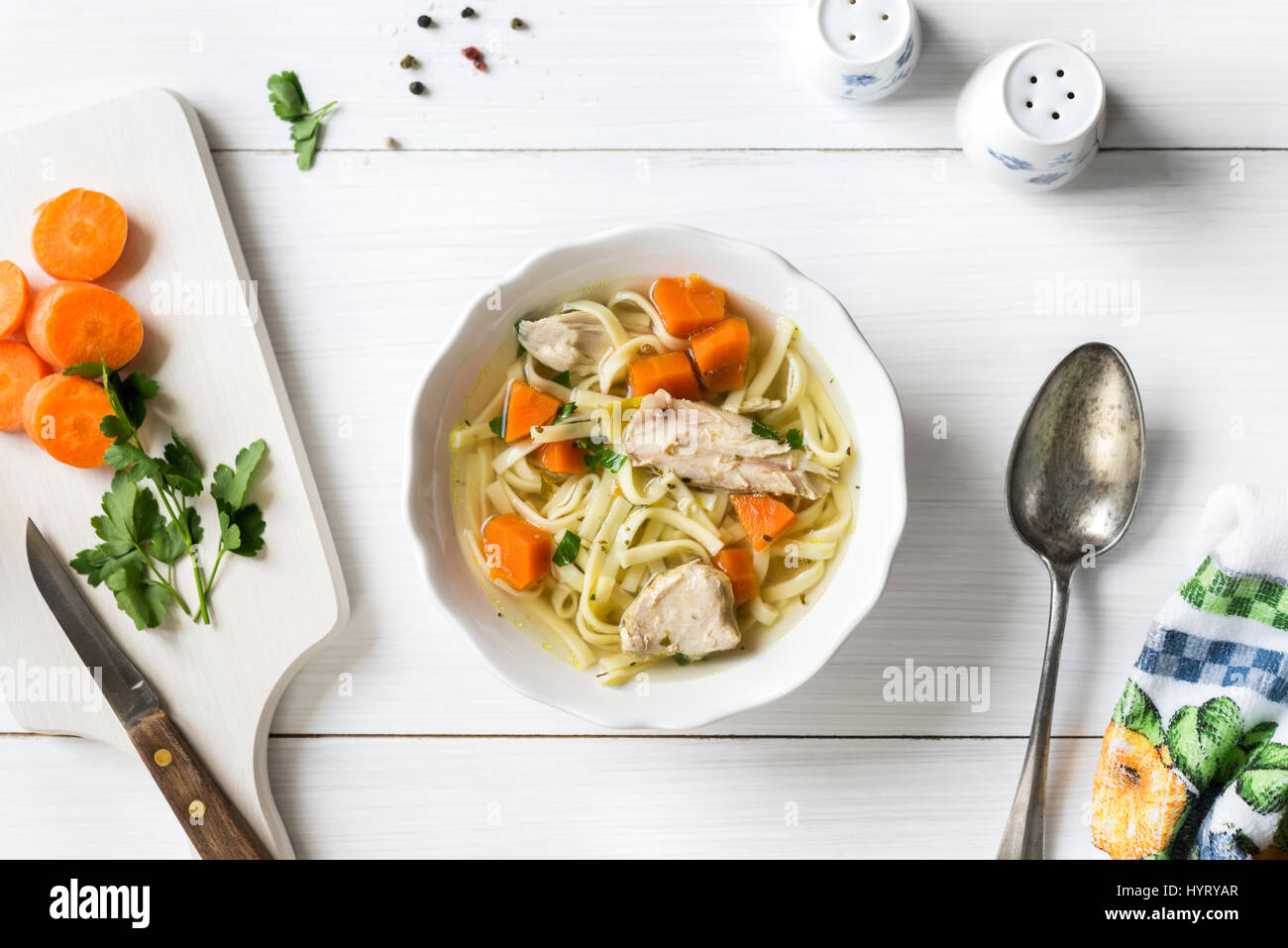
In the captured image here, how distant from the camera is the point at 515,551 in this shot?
7.91 ft

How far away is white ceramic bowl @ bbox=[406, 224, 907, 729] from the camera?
2266mm

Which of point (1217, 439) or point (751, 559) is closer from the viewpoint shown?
point (751, 559)

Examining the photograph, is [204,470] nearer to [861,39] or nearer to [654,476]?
[654,476]

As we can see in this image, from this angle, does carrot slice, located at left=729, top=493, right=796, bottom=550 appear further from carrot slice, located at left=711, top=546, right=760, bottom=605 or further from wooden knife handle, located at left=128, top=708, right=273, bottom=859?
wooden knife handle, located at left=128, top=708, right=273, bottom=859

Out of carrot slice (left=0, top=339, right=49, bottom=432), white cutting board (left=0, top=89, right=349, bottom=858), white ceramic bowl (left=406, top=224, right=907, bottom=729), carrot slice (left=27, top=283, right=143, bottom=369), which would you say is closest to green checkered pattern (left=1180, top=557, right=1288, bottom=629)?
white ceramic bowl (left=406, top=224, right=907, bottom=729)

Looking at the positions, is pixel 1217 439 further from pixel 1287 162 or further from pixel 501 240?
pixel 501 240

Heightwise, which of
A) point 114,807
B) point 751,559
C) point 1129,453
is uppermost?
point 1129,453

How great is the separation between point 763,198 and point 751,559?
1012mm

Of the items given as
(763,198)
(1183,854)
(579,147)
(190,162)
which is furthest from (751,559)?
(190,162)

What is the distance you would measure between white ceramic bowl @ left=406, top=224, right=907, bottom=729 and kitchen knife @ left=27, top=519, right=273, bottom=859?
0.96 metres

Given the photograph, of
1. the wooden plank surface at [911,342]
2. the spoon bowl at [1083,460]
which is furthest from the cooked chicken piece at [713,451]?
the spoon bowl at [1083,460]

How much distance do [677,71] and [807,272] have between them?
2.23ft

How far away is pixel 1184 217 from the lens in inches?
106

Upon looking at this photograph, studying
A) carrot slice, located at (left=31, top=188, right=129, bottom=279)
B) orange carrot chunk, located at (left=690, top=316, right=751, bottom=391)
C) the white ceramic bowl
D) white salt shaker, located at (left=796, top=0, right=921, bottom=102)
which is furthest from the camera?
carrot slice, located at (left=31, top=188, right=129, bottom=279)
